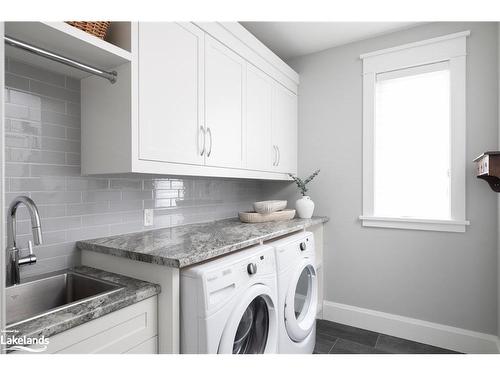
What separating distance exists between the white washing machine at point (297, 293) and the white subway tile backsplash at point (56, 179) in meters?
0.93

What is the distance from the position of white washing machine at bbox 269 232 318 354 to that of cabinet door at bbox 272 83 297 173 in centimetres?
82

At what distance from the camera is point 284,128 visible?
269 cm

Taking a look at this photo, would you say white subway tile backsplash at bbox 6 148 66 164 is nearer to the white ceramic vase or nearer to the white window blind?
the white ceramic vase

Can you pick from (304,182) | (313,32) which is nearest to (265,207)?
(304,182)

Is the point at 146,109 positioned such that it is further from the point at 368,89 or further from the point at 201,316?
the point at 368,89

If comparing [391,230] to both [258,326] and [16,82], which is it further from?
[16,82]

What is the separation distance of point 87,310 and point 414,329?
7.93 ft

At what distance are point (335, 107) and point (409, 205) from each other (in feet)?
3.51

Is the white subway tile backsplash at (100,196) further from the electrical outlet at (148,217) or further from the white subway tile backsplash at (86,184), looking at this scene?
the electrical outlet at (148,217)

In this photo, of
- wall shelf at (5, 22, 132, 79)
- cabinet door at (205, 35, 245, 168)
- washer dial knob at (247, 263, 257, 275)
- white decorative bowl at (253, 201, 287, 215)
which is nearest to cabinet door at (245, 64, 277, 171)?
cabinet door at (205, 35, 245, 168)

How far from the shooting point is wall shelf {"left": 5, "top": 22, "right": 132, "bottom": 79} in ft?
3.61

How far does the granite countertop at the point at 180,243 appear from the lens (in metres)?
1.25

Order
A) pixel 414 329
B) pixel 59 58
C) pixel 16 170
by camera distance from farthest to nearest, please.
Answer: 1. pixel 414 329
2. pixel 16 170
3. pixel 59 58

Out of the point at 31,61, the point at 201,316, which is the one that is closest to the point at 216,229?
the point at 201,316
